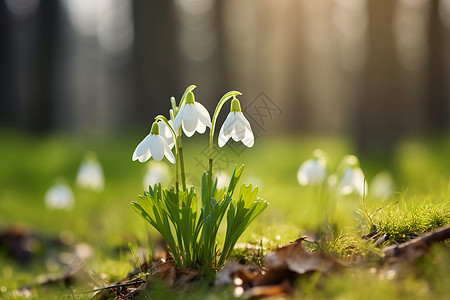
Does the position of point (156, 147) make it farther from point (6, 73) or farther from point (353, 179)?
point (6, 73)

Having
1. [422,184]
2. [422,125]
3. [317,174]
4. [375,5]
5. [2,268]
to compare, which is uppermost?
[375,5]

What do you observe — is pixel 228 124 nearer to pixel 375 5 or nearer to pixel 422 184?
pixel 422 184

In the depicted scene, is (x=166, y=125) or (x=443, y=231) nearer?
(x=443, y=231)

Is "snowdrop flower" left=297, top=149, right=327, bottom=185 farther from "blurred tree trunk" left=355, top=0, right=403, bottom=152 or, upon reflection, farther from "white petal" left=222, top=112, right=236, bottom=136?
"blurred tree trunk" left=355, top=0, right=403, bottom=152

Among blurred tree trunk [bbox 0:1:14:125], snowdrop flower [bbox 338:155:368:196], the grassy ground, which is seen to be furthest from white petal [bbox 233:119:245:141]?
blurred tree trunk [bbox 0:1:14:125]

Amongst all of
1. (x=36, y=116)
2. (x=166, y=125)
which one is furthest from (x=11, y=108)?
(x=166, y=125)

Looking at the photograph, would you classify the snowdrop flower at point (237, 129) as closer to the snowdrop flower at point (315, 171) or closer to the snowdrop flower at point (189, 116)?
the snowdrop flower at point (189, 116)
